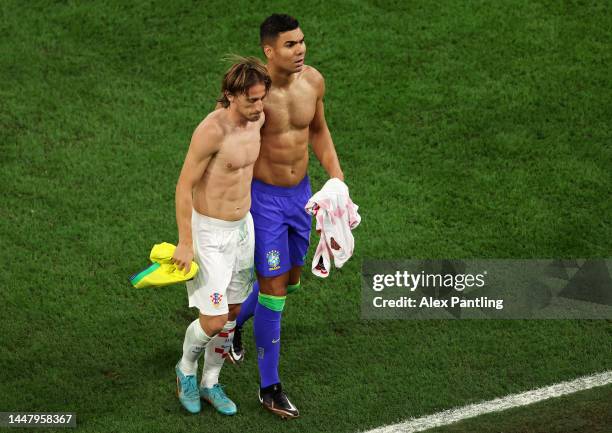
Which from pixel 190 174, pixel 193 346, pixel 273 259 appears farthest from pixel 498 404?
pixel 190 174

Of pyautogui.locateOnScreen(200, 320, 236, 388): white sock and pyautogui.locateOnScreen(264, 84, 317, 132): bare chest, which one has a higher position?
pyautogui.locateOnScreen(264, 84, 317, 132): bare chest

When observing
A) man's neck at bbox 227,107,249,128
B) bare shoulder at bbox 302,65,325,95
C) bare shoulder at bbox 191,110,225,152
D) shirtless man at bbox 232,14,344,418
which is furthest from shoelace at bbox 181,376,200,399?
bare shoulder at bbox 302,65,325,95

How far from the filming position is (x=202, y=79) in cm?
1229

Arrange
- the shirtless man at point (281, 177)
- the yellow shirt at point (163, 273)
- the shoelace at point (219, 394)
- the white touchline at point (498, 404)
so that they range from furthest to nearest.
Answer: the shoelace at point (219, 394)
the white touchline at point (498, 404)
the shirtless man at point (281, 177)
the yellow shirt at point (163, 273)

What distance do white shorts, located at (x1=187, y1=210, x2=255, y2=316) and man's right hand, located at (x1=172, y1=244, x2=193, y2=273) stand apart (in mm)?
208

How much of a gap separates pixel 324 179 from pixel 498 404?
317 cm

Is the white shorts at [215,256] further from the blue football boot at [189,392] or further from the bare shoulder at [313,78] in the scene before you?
the bare shoulder at [313,78]

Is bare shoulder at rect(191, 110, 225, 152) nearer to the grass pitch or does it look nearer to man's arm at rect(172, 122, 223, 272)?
man's arm at rect(172, 122, 223, 272)

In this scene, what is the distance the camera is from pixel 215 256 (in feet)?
26.3

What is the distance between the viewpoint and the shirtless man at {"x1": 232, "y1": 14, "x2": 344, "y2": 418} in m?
8.00

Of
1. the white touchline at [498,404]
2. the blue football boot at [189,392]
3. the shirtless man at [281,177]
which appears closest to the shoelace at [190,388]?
the blue football boot at [189,392]

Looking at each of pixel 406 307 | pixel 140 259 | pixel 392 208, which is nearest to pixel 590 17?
pixel 392 208

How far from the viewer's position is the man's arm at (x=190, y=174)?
7711mm

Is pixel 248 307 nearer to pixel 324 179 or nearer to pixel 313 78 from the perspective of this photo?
pixel 313 78
